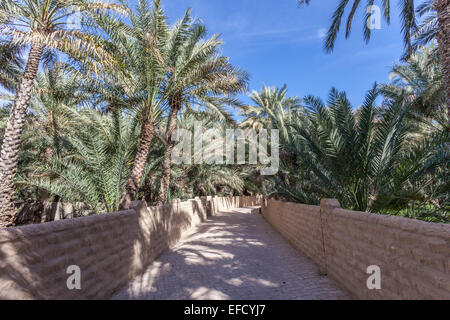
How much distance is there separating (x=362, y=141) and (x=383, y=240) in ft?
10.7

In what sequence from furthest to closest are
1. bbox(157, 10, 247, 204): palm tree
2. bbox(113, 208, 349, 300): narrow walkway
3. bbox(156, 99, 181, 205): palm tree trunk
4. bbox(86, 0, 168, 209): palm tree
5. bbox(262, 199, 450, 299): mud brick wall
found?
bbox(156, 99, 181, 205): palm tree trunk
bbox(157, 10, 247, 204): palm tree
bbox(86, 0, 168, 209): palm tree
bbox(113, 208, 349, 300): narrow walkway
bbox(262, 199, 450, 299): mud brick wall

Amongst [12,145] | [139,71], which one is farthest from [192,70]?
[12,145]

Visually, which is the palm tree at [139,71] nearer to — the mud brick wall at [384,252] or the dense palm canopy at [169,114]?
the dense palm canopy at [169,114]

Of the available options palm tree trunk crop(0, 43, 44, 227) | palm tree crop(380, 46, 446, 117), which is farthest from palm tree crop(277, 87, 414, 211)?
palm tree trunk crop(0, 43, 44, 227)

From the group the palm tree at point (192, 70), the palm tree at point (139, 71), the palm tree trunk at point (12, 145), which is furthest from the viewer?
the palm tree at point (192, 70)

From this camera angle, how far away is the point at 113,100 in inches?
336

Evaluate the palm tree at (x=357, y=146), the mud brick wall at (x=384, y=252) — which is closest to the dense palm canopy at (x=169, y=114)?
the palm tree at (x=357, y=146)

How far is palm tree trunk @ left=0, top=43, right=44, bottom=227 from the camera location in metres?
5.99

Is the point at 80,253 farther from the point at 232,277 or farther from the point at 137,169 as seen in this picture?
the point at 137,169

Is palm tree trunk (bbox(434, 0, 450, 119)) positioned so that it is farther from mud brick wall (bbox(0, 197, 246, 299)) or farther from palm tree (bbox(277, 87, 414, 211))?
mud brick wall (bbox(0, 197, 246, 299))

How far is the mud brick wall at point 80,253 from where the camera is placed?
210 centimetres

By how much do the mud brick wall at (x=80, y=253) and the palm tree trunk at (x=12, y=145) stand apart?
3.61 metres

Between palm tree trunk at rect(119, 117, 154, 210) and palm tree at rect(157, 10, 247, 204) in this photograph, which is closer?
palm tree trunk at rect(119, 117, 154, 210)
